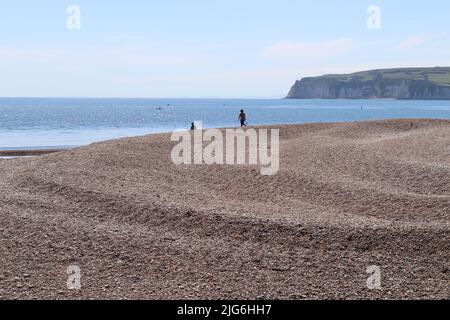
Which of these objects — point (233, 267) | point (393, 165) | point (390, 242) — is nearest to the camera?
point (233, 267)

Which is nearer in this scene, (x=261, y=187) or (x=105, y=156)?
(x=261, y=187)

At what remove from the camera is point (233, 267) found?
400 inches

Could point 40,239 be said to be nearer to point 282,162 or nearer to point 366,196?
point 366,196

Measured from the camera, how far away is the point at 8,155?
34.7 metres

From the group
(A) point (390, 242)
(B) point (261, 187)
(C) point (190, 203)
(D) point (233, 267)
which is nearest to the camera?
(D) point (233, 267)

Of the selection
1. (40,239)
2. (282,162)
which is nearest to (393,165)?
(282,162)

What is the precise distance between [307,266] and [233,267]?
1.28m

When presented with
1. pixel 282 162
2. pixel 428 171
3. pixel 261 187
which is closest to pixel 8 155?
pixel 282 162
